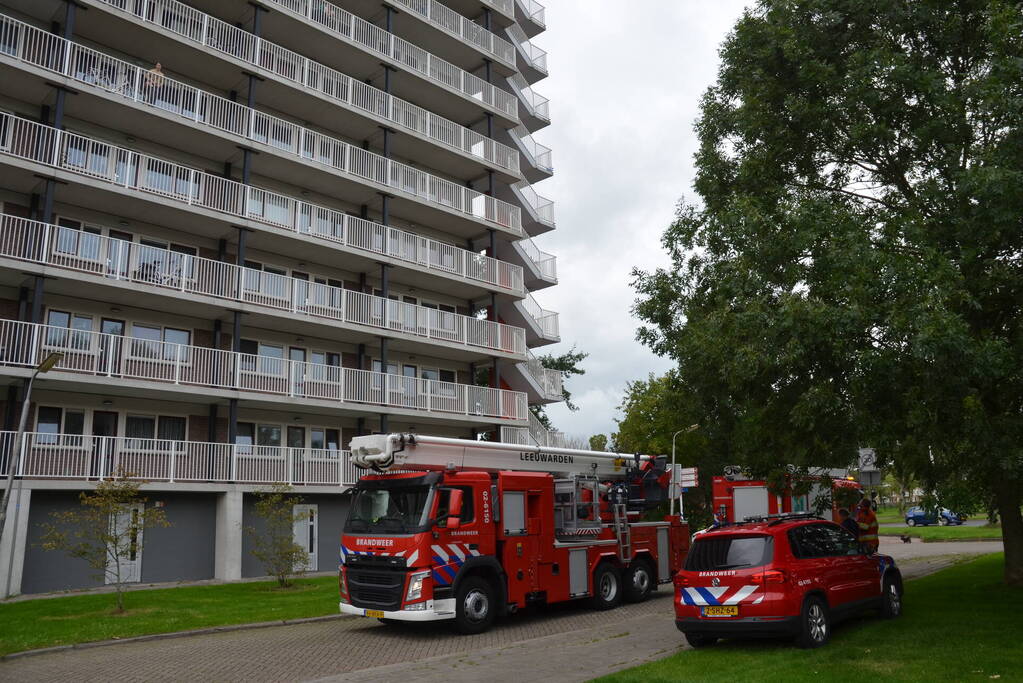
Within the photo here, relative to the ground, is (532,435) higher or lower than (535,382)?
lower

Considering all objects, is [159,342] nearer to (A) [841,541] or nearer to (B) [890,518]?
(A) [841,541]

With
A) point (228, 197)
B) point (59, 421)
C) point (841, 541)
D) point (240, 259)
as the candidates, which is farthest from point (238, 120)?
point (841, 541)

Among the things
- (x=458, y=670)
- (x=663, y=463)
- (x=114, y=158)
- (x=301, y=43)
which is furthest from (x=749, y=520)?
(x=301, y=43)

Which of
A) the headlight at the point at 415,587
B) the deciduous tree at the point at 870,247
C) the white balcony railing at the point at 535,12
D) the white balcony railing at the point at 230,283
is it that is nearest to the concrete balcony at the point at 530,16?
the white balcony railing at the point at 535,12

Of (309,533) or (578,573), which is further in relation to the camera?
(309,533)

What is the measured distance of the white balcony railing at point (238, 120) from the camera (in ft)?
73.9

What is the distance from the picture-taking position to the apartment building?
72.4 ft

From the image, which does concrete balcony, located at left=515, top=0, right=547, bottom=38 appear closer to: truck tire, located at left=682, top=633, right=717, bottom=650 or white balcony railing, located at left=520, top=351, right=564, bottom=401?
white balcony railing, located at left=520, top=351, right=564, bottom=401

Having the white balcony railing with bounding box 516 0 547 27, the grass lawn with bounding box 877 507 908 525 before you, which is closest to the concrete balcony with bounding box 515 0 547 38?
the white balcony railing with bounding box 516 0 547 27

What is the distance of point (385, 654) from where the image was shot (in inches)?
499

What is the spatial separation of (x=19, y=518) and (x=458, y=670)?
566 inches

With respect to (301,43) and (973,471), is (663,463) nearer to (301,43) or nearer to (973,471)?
(973,471)

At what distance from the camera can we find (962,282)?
1163 cm

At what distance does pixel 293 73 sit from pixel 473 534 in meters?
19.6
